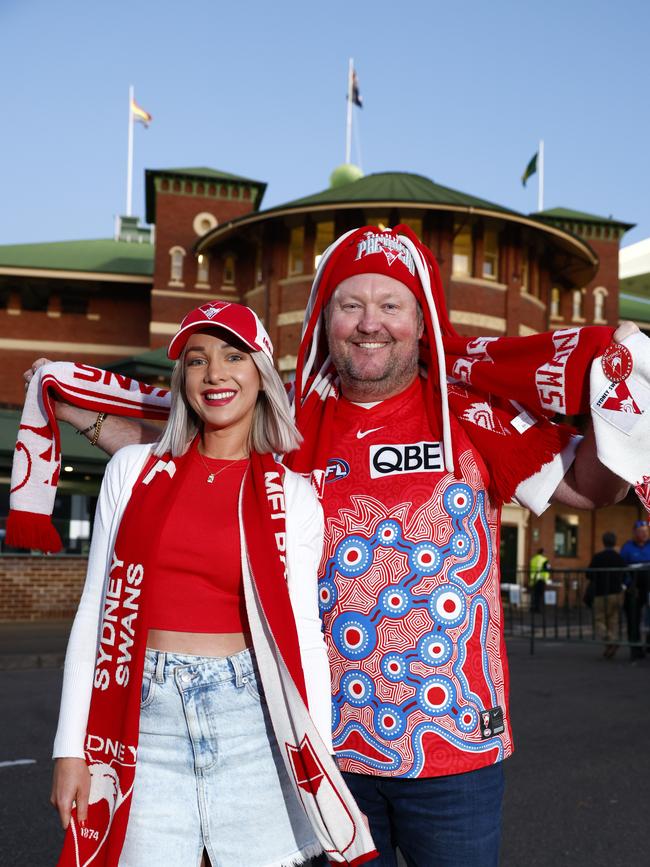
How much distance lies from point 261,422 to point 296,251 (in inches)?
1047

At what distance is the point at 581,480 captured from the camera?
2.57 meters

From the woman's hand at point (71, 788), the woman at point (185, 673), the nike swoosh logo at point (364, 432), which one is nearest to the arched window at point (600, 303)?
the nike swoosh logo at point (364, 432)

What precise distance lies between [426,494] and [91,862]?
1.24 m

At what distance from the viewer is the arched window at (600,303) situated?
→ 112 ft

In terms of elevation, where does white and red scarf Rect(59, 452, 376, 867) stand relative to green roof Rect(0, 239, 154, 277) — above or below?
below

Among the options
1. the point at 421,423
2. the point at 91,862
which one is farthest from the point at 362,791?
the point at 421,423

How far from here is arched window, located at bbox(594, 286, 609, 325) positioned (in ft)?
112

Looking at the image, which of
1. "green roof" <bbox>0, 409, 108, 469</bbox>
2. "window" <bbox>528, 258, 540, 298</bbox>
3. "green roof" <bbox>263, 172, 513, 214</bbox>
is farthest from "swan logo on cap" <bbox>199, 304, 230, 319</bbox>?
"window" <bbox>528, 258, 540, 298</bbox>

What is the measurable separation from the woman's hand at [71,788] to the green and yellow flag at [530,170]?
38407 mm

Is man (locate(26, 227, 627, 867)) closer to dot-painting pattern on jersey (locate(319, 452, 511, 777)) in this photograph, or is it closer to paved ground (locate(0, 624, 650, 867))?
dot-painting pattern on jersey (locate(319, 452, 511, 777))

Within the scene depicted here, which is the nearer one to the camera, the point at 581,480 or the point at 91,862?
the point at 91,862

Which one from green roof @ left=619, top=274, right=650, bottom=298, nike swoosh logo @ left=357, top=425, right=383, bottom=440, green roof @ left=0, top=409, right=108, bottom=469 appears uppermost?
green roof @ left=619, top=274, right=650, bottom=298

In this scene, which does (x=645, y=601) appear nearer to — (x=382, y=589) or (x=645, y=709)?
(x=645, y=709)

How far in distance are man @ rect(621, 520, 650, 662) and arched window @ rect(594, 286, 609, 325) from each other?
21.5 metres
